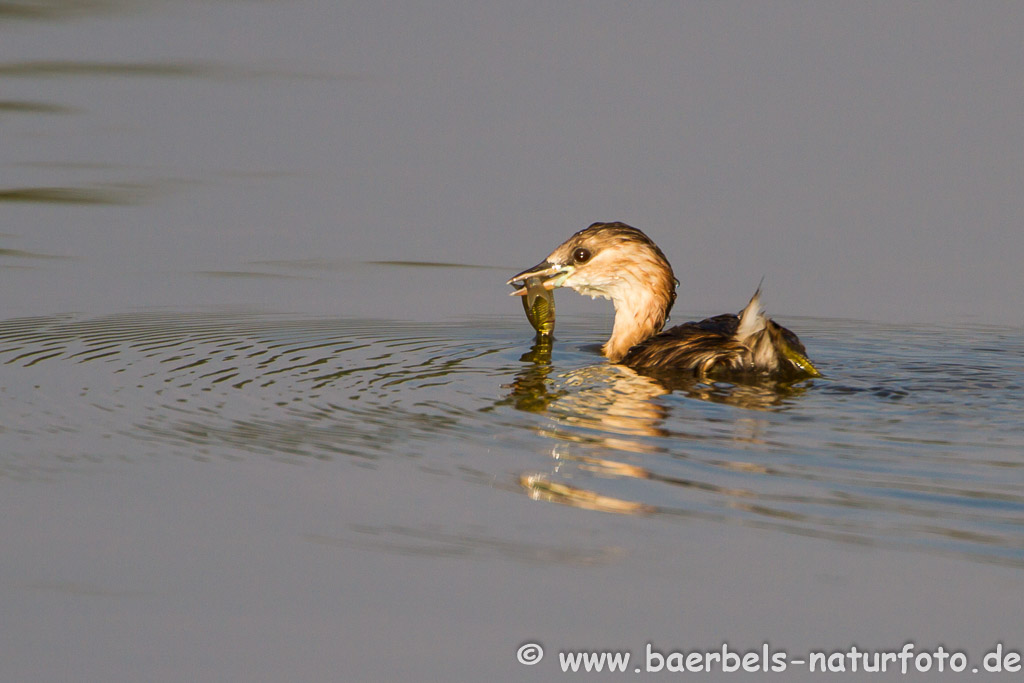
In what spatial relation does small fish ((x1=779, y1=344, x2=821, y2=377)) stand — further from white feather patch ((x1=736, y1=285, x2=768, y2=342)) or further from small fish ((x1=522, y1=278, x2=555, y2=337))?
small fish ((x1=522, y1=278, x2=555, y2=337))

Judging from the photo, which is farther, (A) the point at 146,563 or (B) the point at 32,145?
(B) the point at 32,145

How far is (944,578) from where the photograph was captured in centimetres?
503

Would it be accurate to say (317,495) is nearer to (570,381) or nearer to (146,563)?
(146,563)

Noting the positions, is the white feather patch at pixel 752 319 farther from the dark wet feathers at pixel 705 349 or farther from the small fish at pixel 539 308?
the small fish at pixel 539 308

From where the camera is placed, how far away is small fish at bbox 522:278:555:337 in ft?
33.1

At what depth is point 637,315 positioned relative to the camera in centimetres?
1009

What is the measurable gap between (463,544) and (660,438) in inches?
65.6

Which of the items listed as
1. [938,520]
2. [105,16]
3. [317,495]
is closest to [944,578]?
[938,520]

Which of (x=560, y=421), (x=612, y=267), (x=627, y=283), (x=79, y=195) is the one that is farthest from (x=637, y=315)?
(x=79, y=195)

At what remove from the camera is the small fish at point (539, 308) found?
398 inches

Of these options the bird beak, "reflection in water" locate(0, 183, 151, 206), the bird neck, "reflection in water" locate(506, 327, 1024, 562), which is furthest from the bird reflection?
"reflection in water" locate(0, 183, 151, 206)

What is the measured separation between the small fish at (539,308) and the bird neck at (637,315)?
40 centimetres

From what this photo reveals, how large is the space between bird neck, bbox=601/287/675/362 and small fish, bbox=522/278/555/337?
0.40 metres

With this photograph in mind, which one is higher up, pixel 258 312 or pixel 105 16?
pixel 105 16
